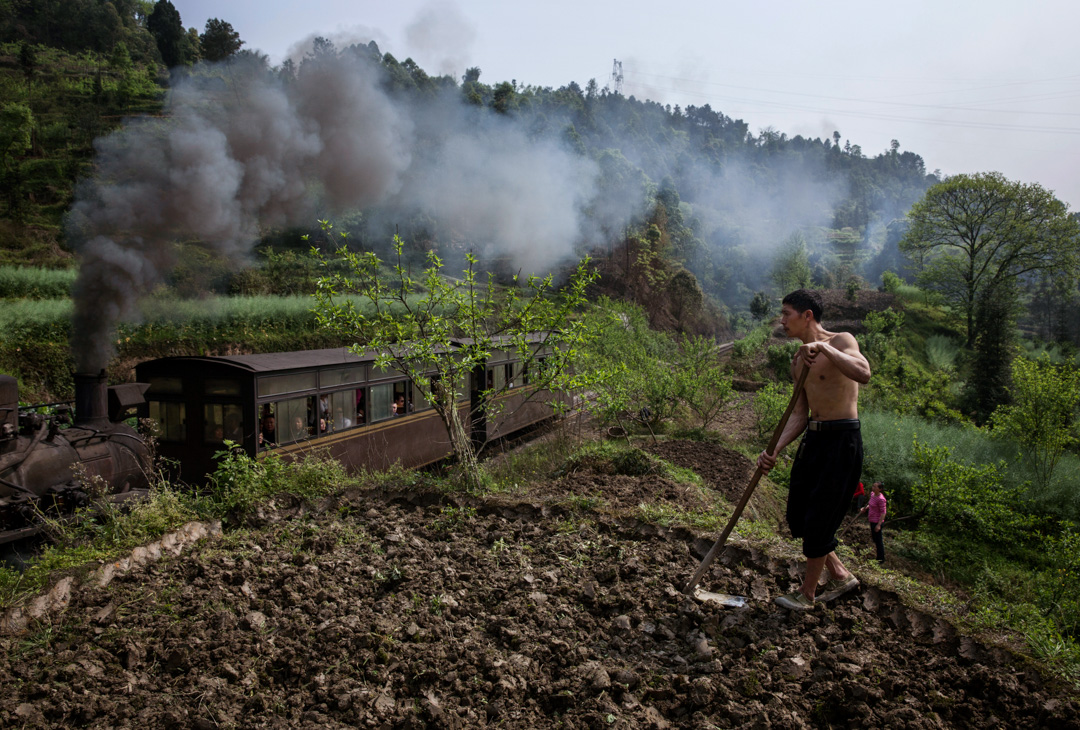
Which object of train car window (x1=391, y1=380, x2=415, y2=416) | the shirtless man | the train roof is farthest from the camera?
train car window (x1=391, y1=380, x2=415, y2=416)

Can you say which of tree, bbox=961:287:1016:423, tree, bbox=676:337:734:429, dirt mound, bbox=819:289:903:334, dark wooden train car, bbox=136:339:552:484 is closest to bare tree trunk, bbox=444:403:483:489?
dark wooden train car, bbox=136:339:552:484

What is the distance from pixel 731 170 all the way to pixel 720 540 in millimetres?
96522

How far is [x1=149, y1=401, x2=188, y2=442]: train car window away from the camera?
8242mm

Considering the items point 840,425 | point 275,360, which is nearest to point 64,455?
point 275,360

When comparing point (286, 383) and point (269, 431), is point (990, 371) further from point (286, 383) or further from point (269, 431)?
point (269, 431)

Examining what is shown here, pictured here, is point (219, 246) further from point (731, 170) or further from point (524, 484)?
point (731, 170)

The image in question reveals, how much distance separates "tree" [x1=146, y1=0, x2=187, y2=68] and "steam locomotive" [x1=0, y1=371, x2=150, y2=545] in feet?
162

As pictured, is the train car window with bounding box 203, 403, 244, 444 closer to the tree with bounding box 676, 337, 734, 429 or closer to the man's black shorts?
the man's black shorts

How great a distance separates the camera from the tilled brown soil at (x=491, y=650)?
271 centimetres

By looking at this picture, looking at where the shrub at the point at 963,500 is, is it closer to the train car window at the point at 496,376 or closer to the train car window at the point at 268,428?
the train car window at the point at 496,376

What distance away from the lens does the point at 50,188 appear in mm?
27281

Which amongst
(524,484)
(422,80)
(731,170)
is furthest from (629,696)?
(731,170)

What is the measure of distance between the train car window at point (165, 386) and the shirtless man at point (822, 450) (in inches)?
305

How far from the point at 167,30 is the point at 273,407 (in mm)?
54563
